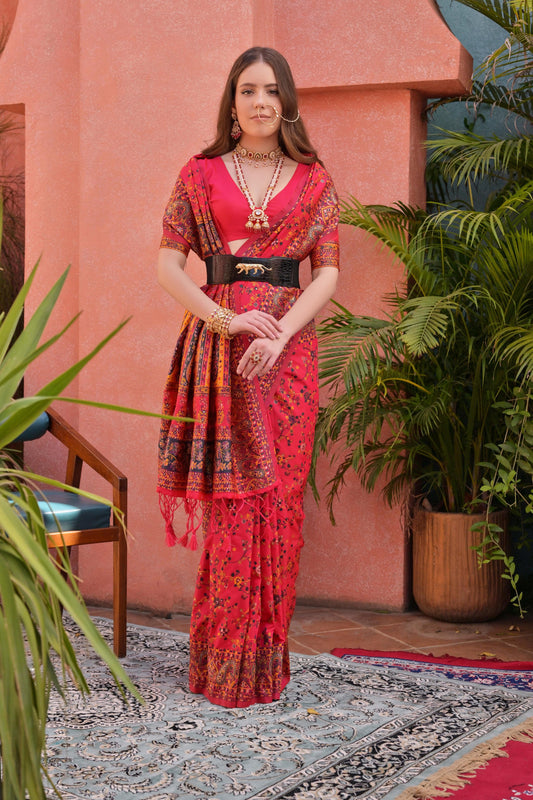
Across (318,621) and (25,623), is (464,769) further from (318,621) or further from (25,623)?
(318,621)

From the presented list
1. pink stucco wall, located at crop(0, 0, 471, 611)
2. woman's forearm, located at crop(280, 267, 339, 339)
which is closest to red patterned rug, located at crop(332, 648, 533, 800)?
woman's forearm, located at crop(280, 267, 339, 339)

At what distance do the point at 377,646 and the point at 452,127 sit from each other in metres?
2.39

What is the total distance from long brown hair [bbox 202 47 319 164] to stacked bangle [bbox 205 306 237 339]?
0.51 metres

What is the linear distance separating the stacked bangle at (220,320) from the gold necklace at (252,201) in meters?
0.27

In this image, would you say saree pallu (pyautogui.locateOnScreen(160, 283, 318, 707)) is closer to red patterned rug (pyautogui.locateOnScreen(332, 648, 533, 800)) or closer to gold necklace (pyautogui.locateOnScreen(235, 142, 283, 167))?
gold necklace (pyautogui.locateOnScreen(235, 142, 283, 167))

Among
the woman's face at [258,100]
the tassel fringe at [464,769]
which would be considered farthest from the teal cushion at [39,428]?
the tassel fringe at [464,769]

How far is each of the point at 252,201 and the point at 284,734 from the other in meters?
1.50

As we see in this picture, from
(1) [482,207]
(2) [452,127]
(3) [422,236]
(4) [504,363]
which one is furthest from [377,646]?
(2) [452,127]

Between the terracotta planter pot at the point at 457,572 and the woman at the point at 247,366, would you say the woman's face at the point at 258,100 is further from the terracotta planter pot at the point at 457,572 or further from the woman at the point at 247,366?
the terracotta planter pot at the point at 457,572

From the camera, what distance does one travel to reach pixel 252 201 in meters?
2.89

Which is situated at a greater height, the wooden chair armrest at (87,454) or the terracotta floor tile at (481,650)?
the wooden chair armrest at (87,454)

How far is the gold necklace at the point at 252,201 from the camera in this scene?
2.88m

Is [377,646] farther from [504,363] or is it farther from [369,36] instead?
[369,36]

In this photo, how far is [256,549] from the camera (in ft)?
9.36
